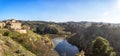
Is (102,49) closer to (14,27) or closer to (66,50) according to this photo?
(14,27)

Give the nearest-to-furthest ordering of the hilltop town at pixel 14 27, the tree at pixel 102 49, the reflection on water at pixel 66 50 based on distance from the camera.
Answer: the tree at pixel 102 49, the hilltop town at pixel 14 27, the reflection on water at pixel 66 50

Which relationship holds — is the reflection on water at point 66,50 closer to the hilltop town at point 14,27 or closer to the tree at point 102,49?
the hilltop town at point 14,27

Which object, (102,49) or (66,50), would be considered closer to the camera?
(102,49)

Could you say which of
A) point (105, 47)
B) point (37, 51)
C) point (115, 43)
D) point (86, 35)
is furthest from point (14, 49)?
point (86, 35)

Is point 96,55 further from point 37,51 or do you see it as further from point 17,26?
point 17,26

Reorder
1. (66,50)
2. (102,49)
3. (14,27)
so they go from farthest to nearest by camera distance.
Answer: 1. (66,50)
2. (14,27)
3. (102,49)

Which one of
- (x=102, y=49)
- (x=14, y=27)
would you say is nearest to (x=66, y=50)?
(x=14, y=27)

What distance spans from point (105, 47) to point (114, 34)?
73.6 meters

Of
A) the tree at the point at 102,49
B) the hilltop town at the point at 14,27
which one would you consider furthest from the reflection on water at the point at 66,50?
the tree at the point at 102,49

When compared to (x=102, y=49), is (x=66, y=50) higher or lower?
lower

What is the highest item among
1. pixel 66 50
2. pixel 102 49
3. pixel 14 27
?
pixel 14 27

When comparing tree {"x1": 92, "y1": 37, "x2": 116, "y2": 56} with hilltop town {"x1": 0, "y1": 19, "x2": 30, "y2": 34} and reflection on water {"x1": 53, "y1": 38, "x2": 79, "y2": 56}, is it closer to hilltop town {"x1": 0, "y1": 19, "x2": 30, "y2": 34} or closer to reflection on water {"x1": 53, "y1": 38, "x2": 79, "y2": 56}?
hilltop town {"x1": 0, "y1": 19, "x2": 30, "y2": 34}

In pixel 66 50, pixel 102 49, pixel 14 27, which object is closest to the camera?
pixel 102 49

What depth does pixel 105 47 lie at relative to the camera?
7362 cm
